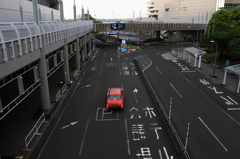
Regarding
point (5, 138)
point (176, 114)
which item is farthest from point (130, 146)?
point (5, 138)

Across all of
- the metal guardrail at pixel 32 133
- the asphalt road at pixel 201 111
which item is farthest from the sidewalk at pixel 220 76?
the metal guardrail at pixel 32 133

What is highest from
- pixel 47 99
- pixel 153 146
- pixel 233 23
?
pixel 233 23

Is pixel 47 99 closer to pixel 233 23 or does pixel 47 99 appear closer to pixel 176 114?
pixel 176 114

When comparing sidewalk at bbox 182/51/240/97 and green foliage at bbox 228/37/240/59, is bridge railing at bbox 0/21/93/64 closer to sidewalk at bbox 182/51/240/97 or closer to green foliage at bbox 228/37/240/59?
sidewalk at bbox 182/51/240/97

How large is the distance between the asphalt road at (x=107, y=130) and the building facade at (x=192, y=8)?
56.6 m

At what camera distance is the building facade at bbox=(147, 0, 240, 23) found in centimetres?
8081

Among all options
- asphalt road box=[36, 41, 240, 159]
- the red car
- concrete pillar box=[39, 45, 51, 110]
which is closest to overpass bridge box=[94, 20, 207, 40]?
asphalt road box=[36, 41, 240, 159]

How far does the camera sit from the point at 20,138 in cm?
1339

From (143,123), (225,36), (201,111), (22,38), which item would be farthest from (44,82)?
(225,36)

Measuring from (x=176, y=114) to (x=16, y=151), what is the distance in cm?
1224

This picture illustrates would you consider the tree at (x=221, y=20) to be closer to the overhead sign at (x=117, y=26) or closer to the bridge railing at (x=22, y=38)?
the overhead sign at (x=117, y=26)

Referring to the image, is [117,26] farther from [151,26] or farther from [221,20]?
[221,20]

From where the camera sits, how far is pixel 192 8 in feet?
307

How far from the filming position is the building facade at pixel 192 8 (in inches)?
3182
